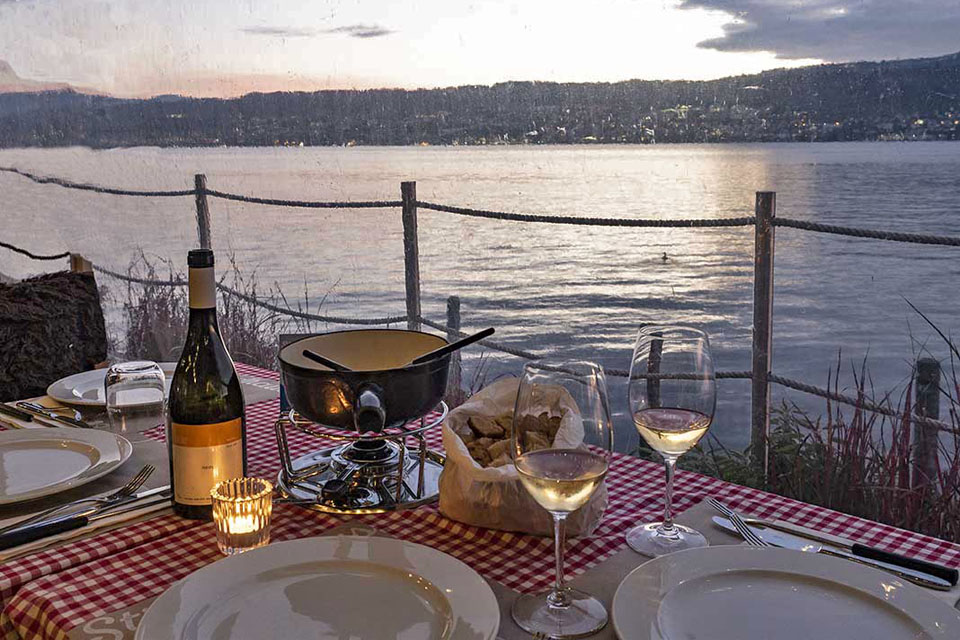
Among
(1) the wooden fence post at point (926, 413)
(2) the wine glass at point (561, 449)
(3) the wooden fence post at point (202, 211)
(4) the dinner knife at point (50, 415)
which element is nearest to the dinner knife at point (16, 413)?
(4) the dinner knife at point (50, 415)

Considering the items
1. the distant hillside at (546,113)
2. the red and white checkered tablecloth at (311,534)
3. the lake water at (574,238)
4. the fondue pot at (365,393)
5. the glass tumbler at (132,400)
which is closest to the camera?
the red and white checkered tablecloth at (311,534)

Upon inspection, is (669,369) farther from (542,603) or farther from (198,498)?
(198,498)

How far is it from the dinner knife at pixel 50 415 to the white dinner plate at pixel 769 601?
900mm

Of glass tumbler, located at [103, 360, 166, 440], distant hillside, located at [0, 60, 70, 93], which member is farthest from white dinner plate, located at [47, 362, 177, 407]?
distant hillside, located at [0, 60, 70, 93]

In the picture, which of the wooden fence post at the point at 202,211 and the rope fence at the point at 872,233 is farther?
the wooden fence post at the point at 202,211

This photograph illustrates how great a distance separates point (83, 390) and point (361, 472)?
24.7 inches

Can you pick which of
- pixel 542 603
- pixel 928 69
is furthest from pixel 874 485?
pixel 928 69

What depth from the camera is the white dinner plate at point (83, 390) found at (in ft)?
4.39

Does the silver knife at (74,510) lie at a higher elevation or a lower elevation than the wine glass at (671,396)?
lower

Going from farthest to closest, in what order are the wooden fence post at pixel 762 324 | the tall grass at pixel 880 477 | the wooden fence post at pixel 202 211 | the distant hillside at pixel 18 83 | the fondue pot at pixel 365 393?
the distant hillside at pixel 18 83
the wooden fence post at pixel 202 211
the wooden fence post at pixel 762 324
the tall grass at pixel 880 477
the fondue pot at pixel 365 393

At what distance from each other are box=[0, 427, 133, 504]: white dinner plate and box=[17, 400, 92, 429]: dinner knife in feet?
0.35

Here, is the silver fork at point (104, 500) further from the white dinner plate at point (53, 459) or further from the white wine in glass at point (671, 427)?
the white wine in glass at point (671, 427)

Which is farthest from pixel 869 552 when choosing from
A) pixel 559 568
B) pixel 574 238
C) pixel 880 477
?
pixel 574 238

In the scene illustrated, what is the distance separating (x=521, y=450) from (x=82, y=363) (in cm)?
130
